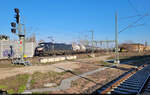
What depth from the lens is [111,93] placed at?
24.1 feet

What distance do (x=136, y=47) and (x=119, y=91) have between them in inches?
3742

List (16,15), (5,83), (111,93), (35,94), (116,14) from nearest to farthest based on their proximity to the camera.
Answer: (35,94) → (111,93) → (5,83) → (16,15) → (116,14)

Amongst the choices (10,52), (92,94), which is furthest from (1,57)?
(92,94)

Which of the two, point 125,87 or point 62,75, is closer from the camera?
point 125,87

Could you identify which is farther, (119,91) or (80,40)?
(80,40)

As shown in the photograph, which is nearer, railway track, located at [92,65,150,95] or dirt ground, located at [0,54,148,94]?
railway track, located at [92,65,150,95]

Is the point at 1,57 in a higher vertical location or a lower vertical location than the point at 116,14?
lower

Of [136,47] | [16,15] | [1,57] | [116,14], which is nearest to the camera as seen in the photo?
[16,15]

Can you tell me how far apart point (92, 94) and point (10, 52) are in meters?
21.3

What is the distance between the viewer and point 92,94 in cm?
704

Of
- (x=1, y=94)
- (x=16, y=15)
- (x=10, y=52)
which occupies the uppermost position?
(x=16, y=15)

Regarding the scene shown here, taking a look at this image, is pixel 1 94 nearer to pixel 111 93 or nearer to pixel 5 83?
pixel 5 83

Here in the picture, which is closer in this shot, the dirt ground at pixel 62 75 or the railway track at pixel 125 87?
the railway track at pixel 125 87

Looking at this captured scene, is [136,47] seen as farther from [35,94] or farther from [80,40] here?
[35,94]
